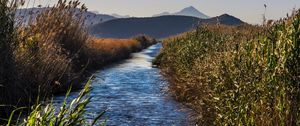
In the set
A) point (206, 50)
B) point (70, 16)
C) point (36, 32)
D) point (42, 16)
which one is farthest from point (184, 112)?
point (70, 16)

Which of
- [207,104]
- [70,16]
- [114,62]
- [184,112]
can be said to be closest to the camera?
[207,104]

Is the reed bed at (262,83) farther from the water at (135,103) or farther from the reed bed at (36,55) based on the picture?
the reed bed at (36,55)

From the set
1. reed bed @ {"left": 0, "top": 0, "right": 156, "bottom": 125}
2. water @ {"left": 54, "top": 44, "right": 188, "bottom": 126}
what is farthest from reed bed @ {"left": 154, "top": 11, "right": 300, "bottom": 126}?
reed bed @ {"left": 0, "top": 0, "right": 156, "bottom": 125}

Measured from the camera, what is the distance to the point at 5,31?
1138cm

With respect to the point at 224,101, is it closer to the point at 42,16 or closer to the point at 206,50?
the point at 206,50

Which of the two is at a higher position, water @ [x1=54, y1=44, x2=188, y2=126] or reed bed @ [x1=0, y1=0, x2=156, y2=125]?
reed bed @ [x1=0, y1=0, x2=156, y2=125]

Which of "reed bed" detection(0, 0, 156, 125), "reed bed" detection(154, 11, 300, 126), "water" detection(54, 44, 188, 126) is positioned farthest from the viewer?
"water" detection(54, 44, 188, 126)

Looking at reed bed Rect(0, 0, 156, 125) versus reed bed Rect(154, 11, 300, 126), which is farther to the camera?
reed bed Rect(0, 0, 156, 125)

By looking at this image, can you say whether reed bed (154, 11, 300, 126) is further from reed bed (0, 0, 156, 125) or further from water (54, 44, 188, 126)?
reed bed (0, 0, 156, 125)

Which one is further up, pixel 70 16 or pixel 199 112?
pixel 70 16

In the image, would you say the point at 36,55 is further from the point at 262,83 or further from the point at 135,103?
the point at 262,83

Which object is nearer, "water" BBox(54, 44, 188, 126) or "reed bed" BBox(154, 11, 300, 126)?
Result: "reed bed" BBox(154, 11, 300, 126)

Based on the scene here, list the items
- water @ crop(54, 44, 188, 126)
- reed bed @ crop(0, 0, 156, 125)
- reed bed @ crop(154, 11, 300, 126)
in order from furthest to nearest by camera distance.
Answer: water @ crop(54, 44, 188, 126) → reed bed @ crop(0, 0, 156, 125) → reed bed @ crop(154, 11, 300, 126)

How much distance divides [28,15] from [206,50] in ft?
17.6
